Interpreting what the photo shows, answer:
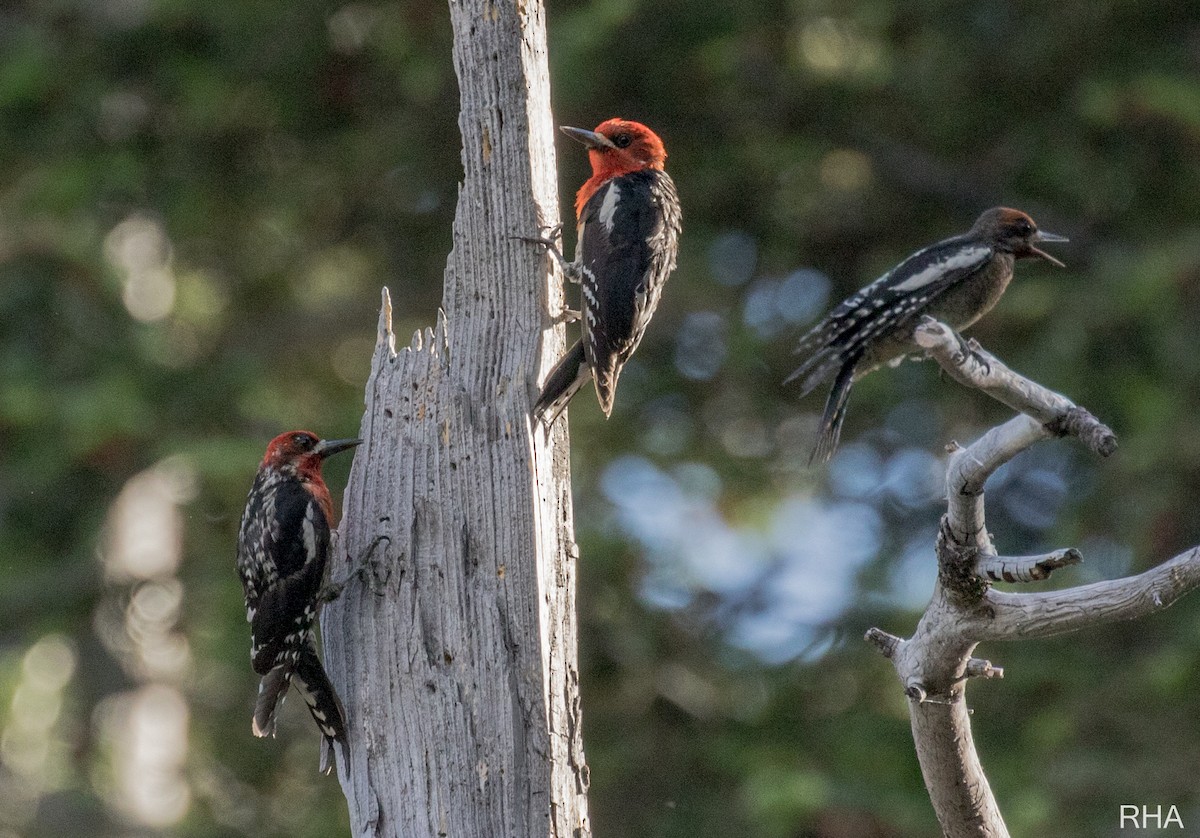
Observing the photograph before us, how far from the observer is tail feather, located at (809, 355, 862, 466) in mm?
4688

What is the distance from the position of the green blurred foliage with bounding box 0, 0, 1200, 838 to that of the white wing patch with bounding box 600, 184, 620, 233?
276 cm

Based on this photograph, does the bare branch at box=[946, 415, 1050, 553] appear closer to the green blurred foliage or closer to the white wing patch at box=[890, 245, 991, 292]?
the white wing patch at box=[890, 245, 991, 292]

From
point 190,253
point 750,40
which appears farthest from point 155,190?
point 750,40

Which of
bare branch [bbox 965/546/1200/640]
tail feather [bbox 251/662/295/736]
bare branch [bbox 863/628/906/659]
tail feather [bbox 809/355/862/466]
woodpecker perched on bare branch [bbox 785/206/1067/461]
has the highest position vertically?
woodpecker perched on bare branch [bbox 785/206/1067/461]

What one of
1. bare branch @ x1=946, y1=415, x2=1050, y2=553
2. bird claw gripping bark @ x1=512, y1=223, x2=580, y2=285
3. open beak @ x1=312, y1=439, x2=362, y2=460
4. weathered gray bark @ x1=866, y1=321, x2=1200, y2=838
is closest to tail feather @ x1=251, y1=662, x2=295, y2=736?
open beak @ x1=312, y1=439, x2=362, y2=460

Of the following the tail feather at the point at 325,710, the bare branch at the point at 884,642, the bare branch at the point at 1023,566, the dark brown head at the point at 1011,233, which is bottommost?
the bare branch at the point at 1023,566

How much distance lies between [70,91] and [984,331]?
5.73 metres

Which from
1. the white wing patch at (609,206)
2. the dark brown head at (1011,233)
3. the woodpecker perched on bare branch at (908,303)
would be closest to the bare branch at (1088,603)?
the woodpecker perched on bare branch at (908,303)

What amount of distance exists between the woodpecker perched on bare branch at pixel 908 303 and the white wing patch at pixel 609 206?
85 centimetres

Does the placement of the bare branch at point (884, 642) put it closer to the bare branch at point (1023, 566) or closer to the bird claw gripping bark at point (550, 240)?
the bare branch at point (1023, 566)

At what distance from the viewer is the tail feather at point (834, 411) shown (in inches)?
185

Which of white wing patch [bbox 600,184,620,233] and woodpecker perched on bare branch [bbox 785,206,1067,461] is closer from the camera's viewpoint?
woodpecker perched on bare branch [bbox 785,206,1067,461]

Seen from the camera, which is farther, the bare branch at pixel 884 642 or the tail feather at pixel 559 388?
the tail feather at pixel 559 388

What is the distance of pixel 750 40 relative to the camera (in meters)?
9.36
